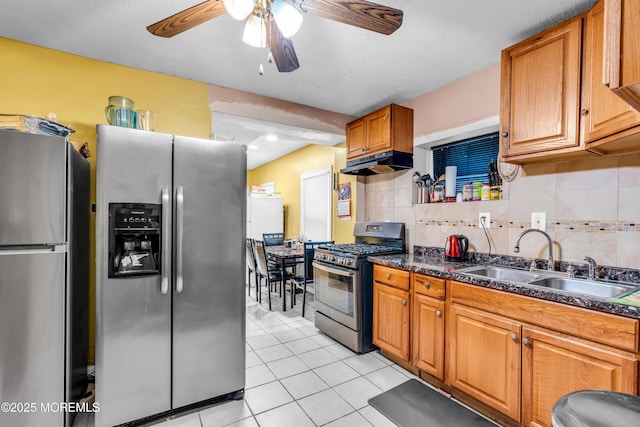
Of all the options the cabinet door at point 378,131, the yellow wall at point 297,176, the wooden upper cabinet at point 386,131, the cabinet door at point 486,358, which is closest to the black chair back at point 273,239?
the yellow wall at point 297,176

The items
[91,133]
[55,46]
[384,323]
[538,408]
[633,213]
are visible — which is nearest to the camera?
[538,408]

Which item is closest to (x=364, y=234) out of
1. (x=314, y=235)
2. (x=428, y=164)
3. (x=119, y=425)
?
(x=428, y=164)

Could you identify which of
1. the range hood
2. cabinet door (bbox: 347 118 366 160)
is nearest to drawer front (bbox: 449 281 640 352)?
the range hood

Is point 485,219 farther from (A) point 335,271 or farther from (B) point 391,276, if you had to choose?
(A) point 335,271

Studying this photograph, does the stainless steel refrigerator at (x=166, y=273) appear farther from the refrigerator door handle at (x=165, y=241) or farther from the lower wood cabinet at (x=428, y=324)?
the lower wood cabinet at (x=428, y=324)

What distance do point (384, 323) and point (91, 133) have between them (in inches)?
111

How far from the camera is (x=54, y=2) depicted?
169 cm

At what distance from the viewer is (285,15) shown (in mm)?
1281

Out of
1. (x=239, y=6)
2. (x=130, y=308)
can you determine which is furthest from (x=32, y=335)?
(x=239, y=6)

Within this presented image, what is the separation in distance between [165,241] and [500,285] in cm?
200

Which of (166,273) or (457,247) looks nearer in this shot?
(166,273)

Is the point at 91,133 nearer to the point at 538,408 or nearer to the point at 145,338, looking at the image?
the point at 145,338

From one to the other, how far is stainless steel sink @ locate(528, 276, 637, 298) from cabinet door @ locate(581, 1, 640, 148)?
78 cm

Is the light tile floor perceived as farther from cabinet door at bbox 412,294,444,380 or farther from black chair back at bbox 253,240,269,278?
black chair back at bbox 253,240,269,278
